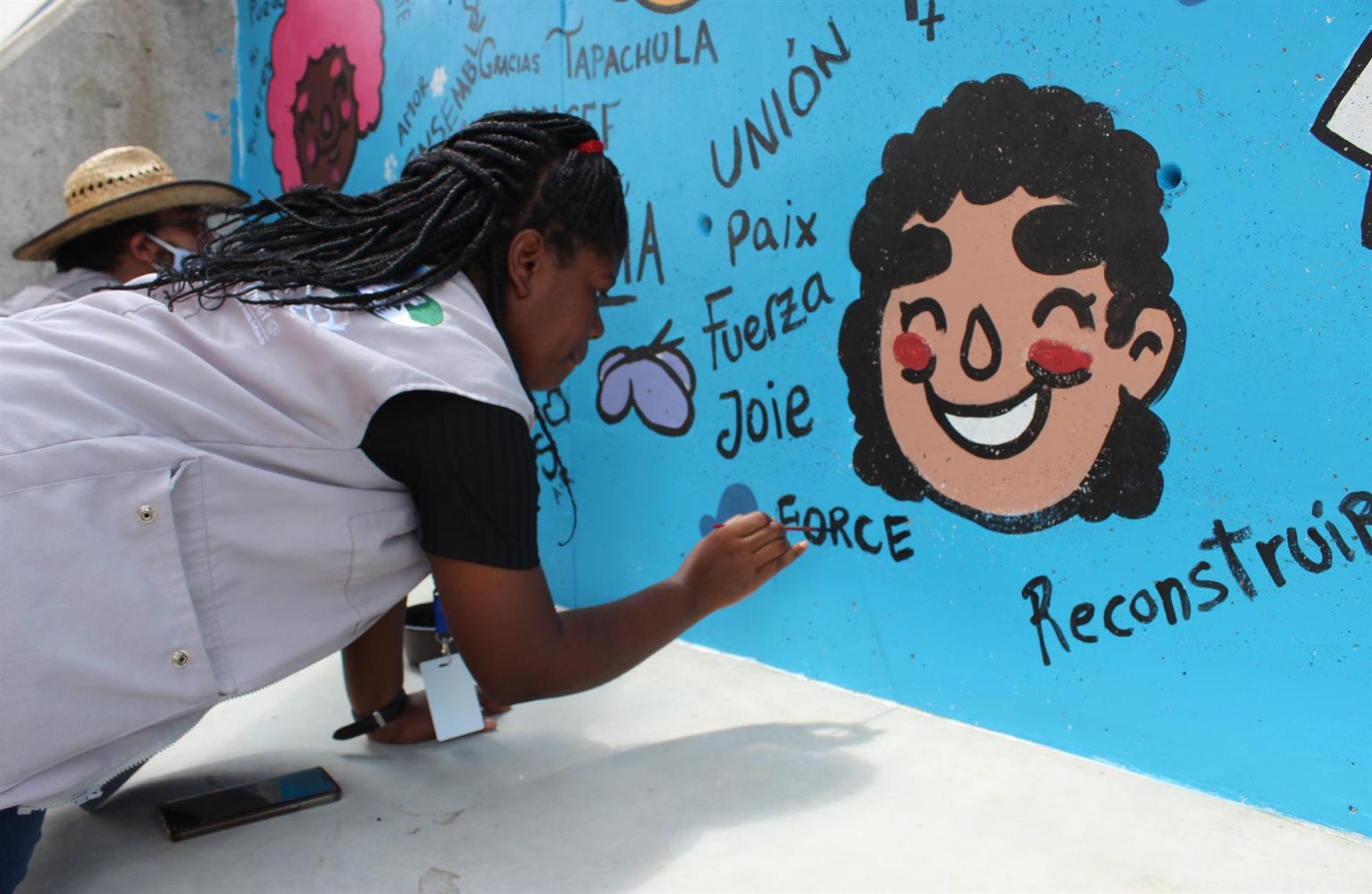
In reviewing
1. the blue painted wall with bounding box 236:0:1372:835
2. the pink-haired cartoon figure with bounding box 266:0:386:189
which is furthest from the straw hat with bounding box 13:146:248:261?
the blue painted wall with bounding box 236:0:1372:835

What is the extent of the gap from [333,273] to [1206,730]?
1261 millimetres

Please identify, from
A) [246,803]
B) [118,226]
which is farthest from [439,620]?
[118,226]

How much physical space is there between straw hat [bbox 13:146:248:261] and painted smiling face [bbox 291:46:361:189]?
472 millimetres

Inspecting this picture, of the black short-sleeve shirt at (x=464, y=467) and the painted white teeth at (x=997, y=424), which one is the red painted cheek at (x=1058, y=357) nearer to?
the painted white teeth at (x=997, y=424)

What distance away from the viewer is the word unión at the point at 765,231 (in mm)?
1834

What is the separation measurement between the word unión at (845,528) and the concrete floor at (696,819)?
0.85 ft

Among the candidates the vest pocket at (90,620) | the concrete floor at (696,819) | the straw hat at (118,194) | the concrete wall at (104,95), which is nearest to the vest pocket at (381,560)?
the vest pocket at (90,620)

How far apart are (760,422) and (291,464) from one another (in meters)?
0.91

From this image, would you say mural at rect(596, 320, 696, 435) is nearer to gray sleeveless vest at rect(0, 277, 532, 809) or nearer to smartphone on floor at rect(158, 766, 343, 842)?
gray sleeveless vest at rect(0, 277, 532, 809)

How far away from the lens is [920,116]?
1.67 m

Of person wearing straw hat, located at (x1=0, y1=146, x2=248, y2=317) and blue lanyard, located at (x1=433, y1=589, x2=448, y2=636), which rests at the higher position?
person wearing straw hat, located at (x1=0, y1=146, x2=248, y2=317)

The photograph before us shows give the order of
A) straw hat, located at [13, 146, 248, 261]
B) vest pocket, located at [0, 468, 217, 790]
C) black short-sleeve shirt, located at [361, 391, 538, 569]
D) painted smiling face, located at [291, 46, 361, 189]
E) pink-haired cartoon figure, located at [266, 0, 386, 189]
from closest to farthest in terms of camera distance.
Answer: vest pocket, located at [0, 468, 217, 790]
black short-sleeve shirt, located at [361, 391, 538, 569]
straw hat, located at [13, 146, 248, 261]
pink-haired cartoon figure, located at [266, 0, 386, 189]
painted smiling face, located at [291, 46, 361, 189]

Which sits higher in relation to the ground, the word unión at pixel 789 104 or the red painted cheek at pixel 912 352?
the word unión at pixel 789 104

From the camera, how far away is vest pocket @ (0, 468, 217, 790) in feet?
3.61
